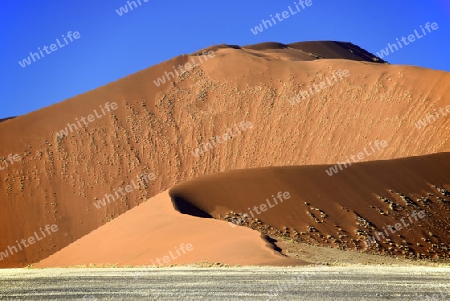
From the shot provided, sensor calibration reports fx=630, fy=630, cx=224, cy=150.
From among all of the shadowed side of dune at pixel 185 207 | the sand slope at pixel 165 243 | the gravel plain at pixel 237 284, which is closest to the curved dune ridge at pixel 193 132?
the sand slope at pixel 165 243

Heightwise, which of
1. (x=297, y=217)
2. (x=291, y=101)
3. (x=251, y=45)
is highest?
(x=251, y=45)

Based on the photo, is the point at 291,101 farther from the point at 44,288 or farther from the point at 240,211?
the point at 44,288

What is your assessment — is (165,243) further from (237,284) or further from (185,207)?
(237,284)

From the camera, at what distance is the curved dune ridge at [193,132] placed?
153 feet

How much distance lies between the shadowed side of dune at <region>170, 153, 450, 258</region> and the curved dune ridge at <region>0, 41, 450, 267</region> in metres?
14.8

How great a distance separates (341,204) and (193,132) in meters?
26.3

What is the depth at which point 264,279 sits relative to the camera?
15844 millimetres

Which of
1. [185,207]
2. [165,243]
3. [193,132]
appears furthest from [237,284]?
[193,132]

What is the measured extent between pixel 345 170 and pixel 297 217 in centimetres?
560

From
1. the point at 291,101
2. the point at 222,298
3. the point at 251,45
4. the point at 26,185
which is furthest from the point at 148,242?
the point at 251,45

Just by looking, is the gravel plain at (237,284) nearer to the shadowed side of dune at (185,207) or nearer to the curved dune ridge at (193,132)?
the shadowed side of dune at (185,207)

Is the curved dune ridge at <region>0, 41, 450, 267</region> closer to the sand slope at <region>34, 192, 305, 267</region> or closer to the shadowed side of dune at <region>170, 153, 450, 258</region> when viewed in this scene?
the sand slope at <region>34, 192, 305, 267</region>

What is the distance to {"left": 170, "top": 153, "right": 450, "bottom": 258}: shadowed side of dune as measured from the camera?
27562 mm

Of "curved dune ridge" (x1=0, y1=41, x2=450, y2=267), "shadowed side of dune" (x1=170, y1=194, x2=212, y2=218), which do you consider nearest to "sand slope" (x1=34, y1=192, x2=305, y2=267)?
"shadowed side of dune" (x1=170, y1=194, x2=212, y2=218)
